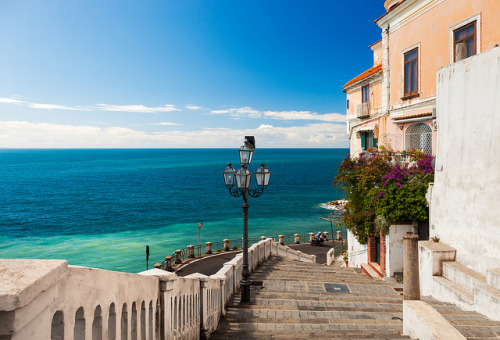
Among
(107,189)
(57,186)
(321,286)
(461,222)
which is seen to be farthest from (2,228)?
(461,222)

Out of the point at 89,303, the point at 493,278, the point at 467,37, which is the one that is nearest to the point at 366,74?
the point at 467,37

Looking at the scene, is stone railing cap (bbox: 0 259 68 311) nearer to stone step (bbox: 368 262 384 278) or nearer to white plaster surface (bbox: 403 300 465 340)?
white plaster surface (bbox: 403 300 465 340)

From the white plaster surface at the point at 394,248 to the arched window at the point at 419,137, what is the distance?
5.05m

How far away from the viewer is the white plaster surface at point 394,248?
629 inches

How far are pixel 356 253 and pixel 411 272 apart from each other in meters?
15.0

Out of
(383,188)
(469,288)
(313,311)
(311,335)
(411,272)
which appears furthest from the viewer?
(383,188)

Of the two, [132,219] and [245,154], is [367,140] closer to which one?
[245,154]

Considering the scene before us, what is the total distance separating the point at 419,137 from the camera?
1870cm

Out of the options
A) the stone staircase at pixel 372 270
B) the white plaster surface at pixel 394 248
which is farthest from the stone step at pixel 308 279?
the stone staircase at pixel 372 270

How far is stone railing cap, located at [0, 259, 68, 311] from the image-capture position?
79.6 inches

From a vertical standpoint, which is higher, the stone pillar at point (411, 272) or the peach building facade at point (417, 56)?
the peach building facade at point (417, 56)

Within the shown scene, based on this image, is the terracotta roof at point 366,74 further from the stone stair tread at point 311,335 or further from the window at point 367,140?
the stone stair tread at point 311,335

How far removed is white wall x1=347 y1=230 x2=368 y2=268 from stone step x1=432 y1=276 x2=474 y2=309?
31.9ft

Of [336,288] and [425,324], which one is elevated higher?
[425,324]
